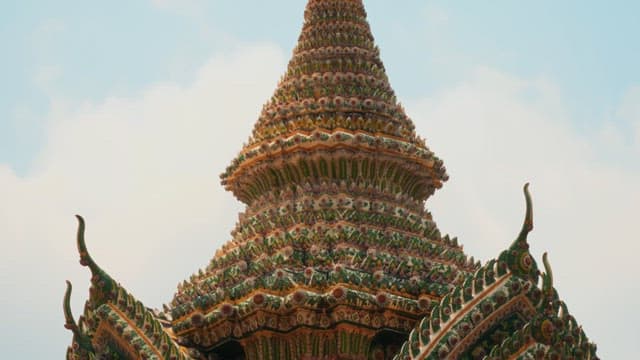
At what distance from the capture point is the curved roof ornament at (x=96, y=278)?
79.4 feet

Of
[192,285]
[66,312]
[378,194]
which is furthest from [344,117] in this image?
[66,312]

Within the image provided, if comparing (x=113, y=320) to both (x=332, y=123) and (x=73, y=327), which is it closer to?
(x=73, y=327)

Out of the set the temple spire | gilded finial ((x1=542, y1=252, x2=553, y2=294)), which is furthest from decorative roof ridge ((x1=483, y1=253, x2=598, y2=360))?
the temple spire

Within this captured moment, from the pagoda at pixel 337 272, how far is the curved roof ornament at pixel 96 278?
0.02m

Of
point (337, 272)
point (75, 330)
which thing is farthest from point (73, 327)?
point (337, 272)

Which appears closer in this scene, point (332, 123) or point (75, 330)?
point (75, 330)

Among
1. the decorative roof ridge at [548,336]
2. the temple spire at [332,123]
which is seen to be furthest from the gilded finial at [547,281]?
the temple spire at [332,123]

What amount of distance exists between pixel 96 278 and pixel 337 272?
356 centimetres

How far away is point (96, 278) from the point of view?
24.4 m

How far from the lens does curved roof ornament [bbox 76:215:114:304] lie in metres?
24.2

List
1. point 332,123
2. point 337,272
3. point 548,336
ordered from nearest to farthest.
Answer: point 548,336 → point 337,272 → point 332,123

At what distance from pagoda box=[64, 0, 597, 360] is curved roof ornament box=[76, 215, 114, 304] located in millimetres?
21

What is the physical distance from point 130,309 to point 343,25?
722 cm

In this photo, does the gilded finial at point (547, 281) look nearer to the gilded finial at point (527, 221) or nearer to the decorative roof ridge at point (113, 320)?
the gilded finial at point (527, 221)
